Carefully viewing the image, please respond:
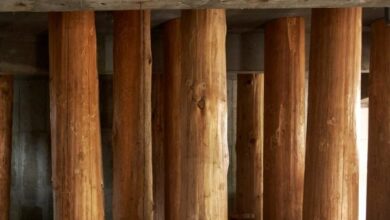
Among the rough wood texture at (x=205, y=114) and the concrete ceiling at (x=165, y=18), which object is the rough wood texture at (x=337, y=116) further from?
the concrete ceiling at (x=165, y=18)

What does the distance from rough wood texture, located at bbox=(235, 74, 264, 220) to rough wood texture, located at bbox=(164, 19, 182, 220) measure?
2.44 meters

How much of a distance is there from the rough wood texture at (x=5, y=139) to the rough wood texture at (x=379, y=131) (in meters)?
5.56

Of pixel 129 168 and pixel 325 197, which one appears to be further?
pixel 129 168

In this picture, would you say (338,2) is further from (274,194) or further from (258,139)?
(258,139)

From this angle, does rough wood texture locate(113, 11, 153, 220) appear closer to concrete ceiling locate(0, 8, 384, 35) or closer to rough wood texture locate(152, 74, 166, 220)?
concrete ceiling locate(0, 8, 384, 35)

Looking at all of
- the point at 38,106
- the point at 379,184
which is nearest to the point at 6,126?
the point at 38,106

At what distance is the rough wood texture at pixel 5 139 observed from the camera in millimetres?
9094

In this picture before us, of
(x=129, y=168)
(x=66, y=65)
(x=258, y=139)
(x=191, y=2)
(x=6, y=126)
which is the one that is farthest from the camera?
(x=258, y=139)

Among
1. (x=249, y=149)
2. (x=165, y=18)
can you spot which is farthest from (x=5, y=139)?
(x=249, y=149)

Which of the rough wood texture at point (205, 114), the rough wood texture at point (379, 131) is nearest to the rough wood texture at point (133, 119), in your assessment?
the rough wood texture at point (205, 114)

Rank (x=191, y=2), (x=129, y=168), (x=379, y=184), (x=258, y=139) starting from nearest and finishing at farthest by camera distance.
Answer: (x=191, y=2), (x=129, y=168), (x=379, y=184), (x=258, y=139)

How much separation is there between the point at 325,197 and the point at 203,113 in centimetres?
109

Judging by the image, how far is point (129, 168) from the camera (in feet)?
17.6

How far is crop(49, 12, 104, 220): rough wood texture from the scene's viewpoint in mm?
4410
